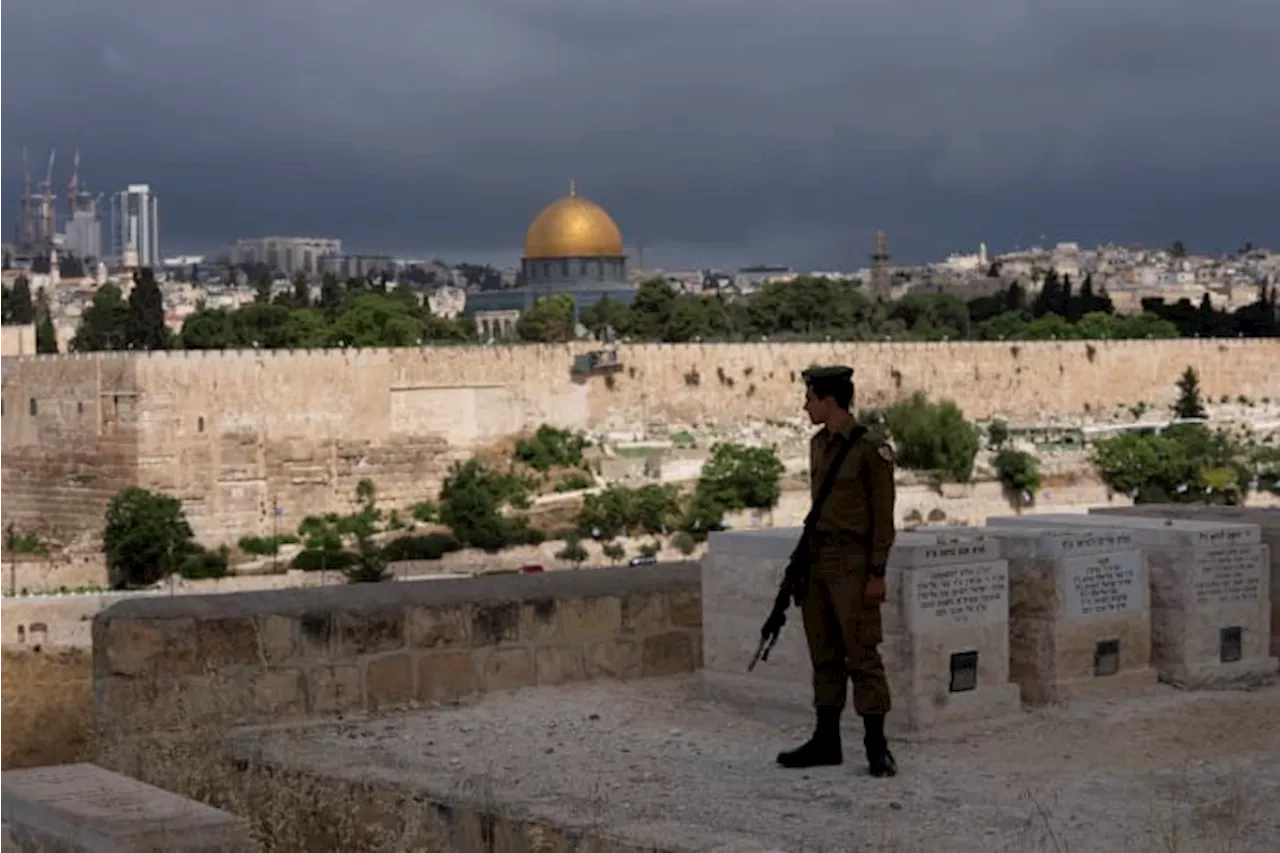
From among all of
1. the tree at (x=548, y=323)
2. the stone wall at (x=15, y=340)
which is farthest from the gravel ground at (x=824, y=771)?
the tree at (x=548, y=323)

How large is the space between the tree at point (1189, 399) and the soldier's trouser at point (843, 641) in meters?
44.5

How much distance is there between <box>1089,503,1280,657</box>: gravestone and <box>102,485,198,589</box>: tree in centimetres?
2659

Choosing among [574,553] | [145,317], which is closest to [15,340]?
[145,317]

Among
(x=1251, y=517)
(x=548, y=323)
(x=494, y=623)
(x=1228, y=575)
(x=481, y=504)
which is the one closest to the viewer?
(x=494, y=623)

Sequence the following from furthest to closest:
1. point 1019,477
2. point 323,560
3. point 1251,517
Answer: point 1019,477 → point 323,560 → point 1251,517

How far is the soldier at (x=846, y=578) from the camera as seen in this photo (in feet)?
18.6

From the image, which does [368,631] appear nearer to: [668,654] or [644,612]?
[644,612]

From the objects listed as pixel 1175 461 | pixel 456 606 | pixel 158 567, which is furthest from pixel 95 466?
pixel 456 606

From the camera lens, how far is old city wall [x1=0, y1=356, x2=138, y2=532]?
36.3 metres

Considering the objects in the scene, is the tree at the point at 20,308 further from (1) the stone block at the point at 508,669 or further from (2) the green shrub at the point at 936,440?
(1) the stone block at the point at 508,669

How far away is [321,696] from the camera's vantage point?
22.0ft

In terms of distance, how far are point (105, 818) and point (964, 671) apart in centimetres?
283

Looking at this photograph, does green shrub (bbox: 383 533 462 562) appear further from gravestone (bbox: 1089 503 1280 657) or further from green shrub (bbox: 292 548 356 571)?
gravestone (bbox: 1089 503 1280 657)

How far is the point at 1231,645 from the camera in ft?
24.0
